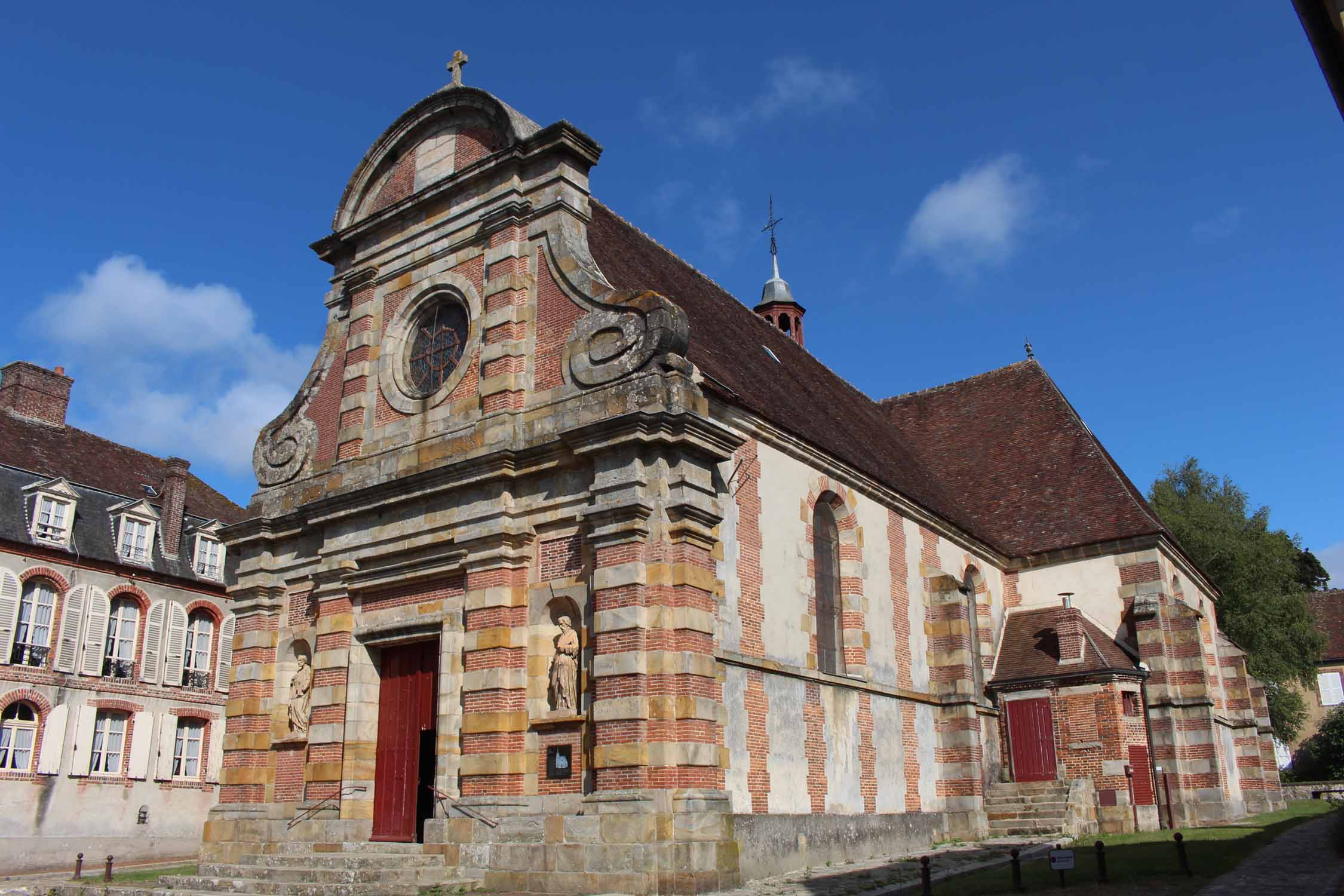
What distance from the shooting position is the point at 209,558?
28031 mm

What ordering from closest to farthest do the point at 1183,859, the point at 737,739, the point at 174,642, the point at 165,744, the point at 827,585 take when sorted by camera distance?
the point at 1183,859, the point at 737,739, the point at 827,585, the point at 165,744, the point at 174,642

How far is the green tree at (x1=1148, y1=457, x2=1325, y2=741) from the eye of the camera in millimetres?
33000

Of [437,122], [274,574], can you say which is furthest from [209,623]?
[437,122]

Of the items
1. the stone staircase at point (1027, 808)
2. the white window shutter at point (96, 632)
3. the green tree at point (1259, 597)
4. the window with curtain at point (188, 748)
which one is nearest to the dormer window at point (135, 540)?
the white window shutter at point (96, 632)

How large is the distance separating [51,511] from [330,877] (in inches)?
653

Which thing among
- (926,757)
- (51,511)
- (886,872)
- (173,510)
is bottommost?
(886,872)

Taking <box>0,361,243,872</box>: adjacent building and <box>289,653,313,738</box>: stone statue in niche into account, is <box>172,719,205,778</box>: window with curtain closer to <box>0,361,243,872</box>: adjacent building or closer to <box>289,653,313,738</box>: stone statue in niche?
<box>0,361,243,872</box>: adjacent building

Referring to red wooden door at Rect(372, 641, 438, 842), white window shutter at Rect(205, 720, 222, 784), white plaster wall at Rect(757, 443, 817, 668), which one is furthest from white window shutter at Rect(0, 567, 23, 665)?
white plaster wall at Rect(757, 443, 817, 668)

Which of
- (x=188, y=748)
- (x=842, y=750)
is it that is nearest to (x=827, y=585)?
(x=842, y=750)

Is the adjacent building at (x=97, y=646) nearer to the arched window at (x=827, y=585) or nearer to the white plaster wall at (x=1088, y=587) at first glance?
the arched window at (x=827, y=585)

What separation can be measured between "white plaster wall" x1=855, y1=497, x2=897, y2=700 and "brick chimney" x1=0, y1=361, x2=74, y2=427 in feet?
72.2

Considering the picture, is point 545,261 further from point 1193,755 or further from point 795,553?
point 1193,755

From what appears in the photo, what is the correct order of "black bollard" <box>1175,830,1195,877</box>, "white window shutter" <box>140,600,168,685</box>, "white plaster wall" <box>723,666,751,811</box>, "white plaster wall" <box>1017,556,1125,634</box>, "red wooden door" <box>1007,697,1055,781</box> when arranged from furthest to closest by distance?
"white window shutter" <box>140,600,168,685</box>
"white plaster wall" <box>1017,556,1125,634</box>
"red wooden door" <box>1007,697,1055,781</box>
"white plaster wall" <box>723,666,751,811</box>
"black bollard" <box>1175,830,1195,877</box>

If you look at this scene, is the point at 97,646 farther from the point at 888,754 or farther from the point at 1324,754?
the point at 1324,754
